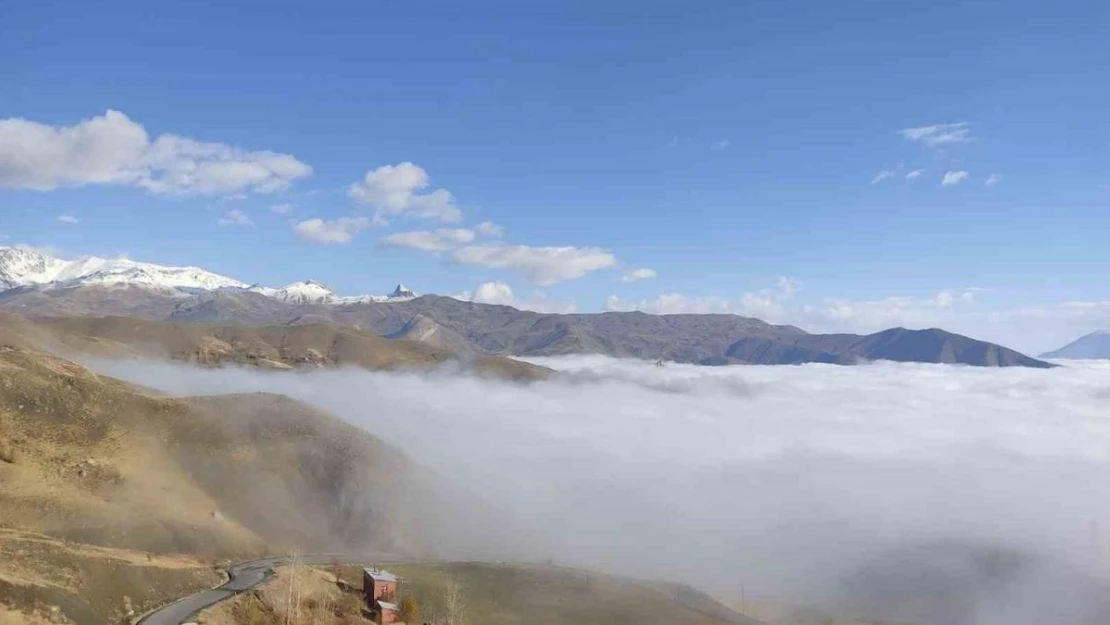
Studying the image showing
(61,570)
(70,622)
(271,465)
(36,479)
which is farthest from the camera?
(271,465)

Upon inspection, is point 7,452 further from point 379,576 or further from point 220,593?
point 379,576

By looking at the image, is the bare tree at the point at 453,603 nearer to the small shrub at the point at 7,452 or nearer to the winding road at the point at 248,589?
the winding road at the point at 248,589

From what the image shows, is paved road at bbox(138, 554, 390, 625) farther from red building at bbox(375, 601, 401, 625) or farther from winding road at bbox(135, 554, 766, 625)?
red building at bbox(375, 601, 401, 625)

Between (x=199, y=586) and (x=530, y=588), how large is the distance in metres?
60.1

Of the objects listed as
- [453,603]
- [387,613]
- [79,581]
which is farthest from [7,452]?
[453,603]

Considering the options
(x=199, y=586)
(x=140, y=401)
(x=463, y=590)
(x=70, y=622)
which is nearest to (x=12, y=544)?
(x=70, y=622)

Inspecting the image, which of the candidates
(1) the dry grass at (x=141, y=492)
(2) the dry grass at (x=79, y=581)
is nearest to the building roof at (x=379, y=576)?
(2) the dry grass at (x=79, y=581)

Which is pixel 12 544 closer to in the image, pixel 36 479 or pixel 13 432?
pixel 36 479

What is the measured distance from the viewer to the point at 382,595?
117875mm

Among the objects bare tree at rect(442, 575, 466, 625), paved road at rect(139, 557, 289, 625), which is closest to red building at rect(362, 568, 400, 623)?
bare tree at rect(442, 575, 466, 625)

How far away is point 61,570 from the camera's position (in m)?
92.8

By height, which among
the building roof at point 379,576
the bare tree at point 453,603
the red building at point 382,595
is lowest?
the bare tree at point 453,603

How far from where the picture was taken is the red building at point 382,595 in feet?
373

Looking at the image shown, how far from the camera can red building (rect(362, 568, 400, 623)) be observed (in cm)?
11356
